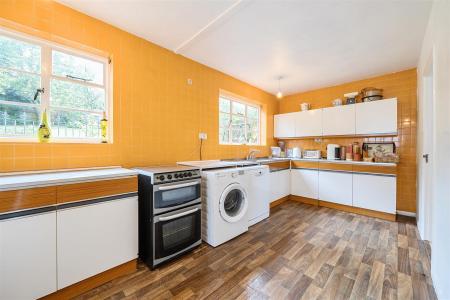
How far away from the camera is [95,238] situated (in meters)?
1.48

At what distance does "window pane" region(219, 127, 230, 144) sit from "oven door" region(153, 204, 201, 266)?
1.63 meters

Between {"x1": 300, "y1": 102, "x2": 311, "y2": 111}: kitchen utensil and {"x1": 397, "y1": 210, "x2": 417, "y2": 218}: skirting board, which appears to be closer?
{"x1": 397, "y1": 210, "x2": 417, "y2": 218}: skirting board

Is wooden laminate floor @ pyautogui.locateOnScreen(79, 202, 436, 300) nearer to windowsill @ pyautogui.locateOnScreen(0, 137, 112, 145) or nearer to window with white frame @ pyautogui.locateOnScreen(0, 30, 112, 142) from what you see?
windowsill @ pyautogui.locateOnScreen(0, 137, 112, 145)

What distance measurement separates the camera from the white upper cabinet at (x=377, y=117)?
3.01 metres

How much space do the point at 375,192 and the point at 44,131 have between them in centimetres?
441

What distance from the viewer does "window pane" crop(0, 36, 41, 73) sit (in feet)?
5.22

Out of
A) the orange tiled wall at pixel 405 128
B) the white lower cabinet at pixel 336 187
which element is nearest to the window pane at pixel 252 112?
the white lower cabinet at pixel 336 187

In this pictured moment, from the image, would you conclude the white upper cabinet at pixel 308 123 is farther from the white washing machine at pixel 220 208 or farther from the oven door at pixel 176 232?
the oven door at pixel 176 232

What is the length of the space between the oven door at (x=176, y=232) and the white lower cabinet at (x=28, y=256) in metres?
0.72

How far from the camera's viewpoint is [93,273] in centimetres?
148

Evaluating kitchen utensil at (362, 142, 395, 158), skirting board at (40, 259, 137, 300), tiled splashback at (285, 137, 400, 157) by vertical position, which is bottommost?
skirting board at (40, 259, 137, 300)

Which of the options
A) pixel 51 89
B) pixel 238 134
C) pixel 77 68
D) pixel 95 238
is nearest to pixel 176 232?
pixel 95 238

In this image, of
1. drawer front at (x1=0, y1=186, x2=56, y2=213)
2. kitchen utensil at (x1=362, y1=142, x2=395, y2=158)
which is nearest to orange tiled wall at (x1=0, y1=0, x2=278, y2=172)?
drawer front at (x1=0, y1=186, x2=56, y2=213)

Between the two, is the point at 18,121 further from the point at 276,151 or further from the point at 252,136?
the point at 276,151
